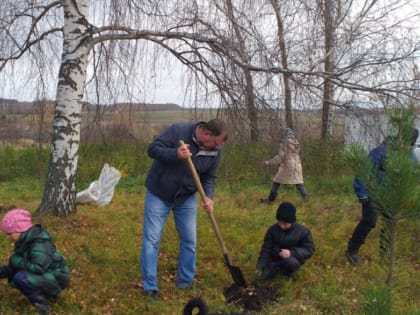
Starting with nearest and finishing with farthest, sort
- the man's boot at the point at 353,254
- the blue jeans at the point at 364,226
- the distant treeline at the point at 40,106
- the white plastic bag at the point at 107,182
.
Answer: the blue jeans at the point at 364,226
the man's boot at the point at 353,254
the distant treeline at the point at 40,106
the white plastic bag at the point at 107,182

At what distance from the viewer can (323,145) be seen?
1095 centimetres

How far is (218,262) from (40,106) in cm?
353

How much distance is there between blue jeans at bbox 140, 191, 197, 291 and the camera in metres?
4.37

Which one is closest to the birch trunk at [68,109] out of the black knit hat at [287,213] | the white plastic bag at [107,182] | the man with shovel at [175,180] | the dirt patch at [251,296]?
the white plastic bag at [107,182]

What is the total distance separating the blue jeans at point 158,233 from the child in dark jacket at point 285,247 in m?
0.75

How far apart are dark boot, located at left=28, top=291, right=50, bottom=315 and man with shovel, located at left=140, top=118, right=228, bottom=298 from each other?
2.85ft

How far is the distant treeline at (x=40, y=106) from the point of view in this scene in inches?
258

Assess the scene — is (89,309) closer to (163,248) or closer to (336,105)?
(163,248)

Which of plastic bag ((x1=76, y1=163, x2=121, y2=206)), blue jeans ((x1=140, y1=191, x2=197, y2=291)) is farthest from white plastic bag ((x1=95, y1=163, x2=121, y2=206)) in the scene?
blue jeans ((x1=140, y1=191, x2=197, y2=291))

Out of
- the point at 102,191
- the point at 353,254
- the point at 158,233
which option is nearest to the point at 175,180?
the point at 158,233

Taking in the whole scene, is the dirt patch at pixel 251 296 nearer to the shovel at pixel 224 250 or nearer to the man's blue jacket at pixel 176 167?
the shovel at pixel 224 250

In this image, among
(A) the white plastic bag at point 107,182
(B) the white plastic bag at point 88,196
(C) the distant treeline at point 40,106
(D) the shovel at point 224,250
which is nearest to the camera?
(D) the shovel at point 224,250

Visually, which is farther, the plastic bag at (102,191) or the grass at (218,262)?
the plastic bag at (102,191)

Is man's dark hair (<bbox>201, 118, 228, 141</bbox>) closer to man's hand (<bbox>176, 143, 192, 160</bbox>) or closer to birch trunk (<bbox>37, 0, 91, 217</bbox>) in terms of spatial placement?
man's hand (<bbox>176, 143, 192, 160</bbox>)
